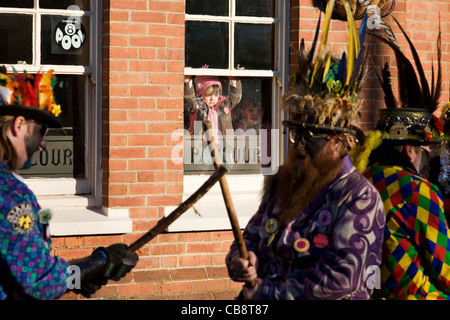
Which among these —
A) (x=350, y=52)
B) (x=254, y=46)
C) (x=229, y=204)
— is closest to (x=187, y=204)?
(x=229, y=204)

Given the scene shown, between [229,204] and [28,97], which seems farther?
[28,97]

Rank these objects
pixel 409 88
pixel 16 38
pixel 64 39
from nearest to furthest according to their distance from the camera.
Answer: pixel 409 88, pixel 16 38, pixel 64 39

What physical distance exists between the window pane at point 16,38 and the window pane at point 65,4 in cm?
16

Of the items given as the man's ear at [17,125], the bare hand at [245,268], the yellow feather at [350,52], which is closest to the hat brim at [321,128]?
the yellow feather at [350,52]

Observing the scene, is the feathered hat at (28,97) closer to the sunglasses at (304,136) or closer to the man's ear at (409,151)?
the sunglasses at (304,136)

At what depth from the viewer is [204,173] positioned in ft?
22.2

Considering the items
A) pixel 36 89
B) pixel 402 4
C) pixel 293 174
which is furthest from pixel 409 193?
pixel 402 4

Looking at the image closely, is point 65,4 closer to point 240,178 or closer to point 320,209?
point 240,178

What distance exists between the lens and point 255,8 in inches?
270

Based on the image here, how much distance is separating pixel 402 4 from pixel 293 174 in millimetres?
4031

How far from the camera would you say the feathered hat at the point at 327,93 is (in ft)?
11.9

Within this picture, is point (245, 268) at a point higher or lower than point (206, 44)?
lower

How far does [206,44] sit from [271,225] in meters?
3.38

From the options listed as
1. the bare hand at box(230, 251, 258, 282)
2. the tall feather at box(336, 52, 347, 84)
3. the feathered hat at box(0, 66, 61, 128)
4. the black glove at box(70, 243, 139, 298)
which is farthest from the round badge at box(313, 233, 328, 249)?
the feathered hat at box(0, 66, 61, 128)
